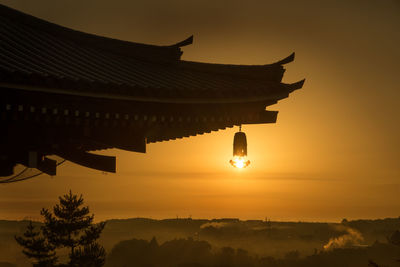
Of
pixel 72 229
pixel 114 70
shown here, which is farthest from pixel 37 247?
pixel 114 70

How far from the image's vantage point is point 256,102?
11.1 meters

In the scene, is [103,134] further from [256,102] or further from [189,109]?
[256,102]

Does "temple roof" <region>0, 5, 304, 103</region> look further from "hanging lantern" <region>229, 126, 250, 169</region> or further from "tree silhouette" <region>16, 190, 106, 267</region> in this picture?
"tree silhouette" <region>16, 190, 106, 267</region>

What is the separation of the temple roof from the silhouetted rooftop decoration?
0.02 metres

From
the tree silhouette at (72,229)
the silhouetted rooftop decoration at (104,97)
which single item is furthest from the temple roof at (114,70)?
the tree silhouette at (72,229)

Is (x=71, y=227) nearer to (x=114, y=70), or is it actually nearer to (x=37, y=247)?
(x=37, y=247)

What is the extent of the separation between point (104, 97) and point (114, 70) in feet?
5.78

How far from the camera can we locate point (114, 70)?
11422mm

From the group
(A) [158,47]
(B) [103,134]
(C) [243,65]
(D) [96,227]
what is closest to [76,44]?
(A) [158,47]

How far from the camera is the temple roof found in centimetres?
959

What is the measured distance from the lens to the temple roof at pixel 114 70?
378 inches

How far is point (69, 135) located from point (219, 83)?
275cm

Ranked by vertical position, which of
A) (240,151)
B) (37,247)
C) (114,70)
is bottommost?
(37,247)

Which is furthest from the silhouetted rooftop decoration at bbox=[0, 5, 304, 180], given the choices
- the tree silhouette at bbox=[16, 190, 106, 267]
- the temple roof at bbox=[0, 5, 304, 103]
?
the tree silhouette at bbox=[16, 190, 106, 267]
